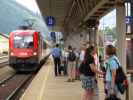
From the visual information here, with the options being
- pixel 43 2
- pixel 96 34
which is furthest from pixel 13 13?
pixel 96 34

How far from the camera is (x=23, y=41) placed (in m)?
34.3

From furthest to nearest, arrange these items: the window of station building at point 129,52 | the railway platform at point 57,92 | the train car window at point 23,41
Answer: the train car window at point 23,41
the railway platform at point 57,92
the window of station building at point 129,52

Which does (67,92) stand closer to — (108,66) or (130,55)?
(130,55)

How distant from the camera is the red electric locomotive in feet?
110

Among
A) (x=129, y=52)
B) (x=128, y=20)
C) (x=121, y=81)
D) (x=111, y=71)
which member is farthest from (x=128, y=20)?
(x=121, y=81)

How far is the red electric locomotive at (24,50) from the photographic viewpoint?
110 ft

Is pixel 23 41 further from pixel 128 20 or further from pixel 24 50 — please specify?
pixel 128 20

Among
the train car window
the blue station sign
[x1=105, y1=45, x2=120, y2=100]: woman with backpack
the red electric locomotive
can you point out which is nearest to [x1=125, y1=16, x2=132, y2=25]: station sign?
the blue station sign

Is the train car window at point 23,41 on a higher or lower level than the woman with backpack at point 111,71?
higher

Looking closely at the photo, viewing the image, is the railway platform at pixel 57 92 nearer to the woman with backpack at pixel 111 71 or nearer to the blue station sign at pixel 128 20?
the blue station sign at pixel 128 20

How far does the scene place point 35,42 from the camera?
34.3 metres

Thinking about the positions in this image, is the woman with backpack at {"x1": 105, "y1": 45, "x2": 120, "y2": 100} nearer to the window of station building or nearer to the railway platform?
the window of station building

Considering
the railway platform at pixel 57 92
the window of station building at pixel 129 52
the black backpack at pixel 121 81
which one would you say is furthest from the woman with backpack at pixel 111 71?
the railway platform at pixel 57 92

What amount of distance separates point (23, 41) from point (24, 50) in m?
0.74
